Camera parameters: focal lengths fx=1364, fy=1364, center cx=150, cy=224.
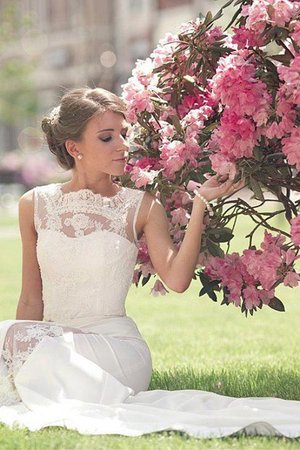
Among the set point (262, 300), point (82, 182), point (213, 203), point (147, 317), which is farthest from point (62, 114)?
point (147, 317)

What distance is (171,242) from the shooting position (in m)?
5.16

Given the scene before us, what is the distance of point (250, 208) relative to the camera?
5.38m

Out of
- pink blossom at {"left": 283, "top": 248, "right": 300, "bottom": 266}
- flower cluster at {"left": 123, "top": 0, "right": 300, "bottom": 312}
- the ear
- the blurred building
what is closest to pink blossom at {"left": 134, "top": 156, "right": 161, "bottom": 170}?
flower cluster at {"left": 123, "top": 0, "right": 300, "bottom": 312}

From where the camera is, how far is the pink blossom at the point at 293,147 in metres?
4.72

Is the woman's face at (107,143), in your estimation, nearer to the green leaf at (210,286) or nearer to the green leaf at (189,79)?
the green leaf at (189,79)

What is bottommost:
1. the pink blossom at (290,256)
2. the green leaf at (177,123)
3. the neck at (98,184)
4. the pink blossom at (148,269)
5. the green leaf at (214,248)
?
the pink blossom at (148,269)

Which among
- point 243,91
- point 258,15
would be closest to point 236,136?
point 243,91

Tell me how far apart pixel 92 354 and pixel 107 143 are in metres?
0.84

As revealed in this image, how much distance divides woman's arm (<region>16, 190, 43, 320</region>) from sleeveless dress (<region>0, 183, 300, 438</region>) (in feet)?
0.16

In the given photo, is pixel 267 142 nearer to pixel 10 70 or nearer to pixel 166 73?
pixel 166 73

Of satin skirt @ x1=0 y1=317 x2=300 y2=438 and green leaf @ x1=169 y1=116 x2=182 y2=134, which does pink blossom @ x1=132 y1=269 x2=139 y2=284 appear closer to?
satin skirt @ x1=0 y1=317 x2=300 y2=438

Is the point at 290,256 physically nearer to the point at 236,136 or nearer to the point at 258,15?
the point at 236,136

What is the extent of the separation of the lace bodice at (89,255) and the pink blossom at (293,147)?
2.47ft
